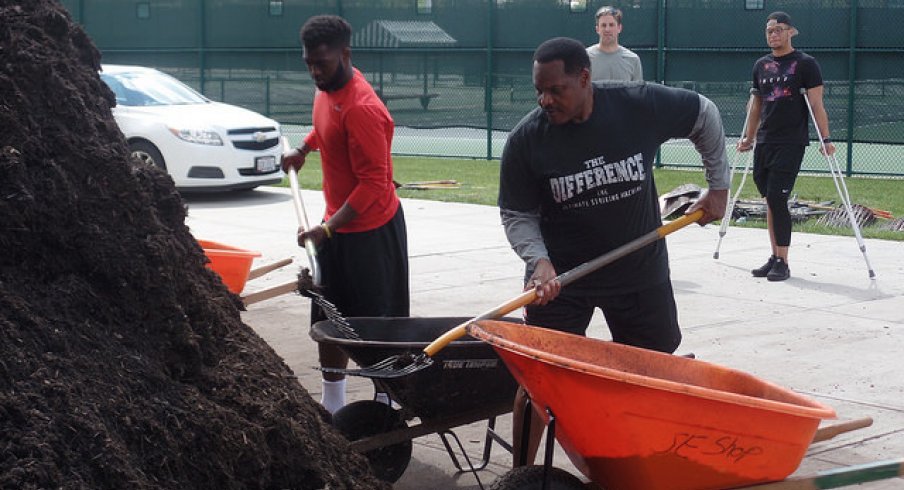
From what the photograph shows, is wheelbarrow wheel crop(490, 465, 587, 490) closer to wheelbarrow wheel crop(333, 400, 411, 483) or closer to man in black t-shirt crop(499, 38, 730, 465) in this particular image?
man in black t-shirt crop(499, 38, 730, 465)

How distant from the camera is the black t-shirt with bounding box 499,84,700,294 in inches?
182

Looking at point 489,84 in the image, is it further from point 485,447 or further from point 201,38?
point 485,447

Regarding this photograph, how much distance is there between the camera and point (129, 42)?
25.6 metres

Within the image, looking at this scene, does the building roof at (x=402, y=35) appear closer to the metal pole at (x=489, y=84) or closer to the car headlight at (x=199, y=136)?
the metal pole at (x=489, y=84)

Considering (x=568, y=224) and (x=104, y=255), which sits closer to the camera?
(x=104, y=255)

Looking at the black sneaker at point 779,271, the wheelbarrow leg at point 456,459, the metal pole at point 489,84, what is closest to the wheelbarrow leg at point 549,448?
the wheelbarrow leg at point 456,459

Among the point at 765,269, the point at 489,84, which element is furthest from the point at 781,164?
the point at 489,84

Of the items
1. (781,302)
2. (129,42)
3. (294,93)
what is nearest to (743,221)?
(781,302)

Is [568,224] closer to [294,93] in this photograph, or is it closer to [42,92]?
[42,92]

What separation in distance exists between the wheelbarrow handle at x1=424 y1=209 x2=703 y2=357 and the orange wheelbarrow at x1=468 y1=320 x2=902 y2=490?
0.93 ft

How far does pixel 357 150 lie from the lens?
17.8 feet

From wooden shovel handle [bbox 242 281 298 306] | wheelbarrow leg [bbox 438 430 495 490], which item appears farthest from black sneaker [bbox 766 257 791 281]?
wheelbarrow leg [bbox 438 430 495 490]

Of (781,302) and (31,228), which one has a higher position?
(31,228)

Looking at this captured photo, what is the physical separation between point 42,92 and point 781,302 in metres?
5.89
